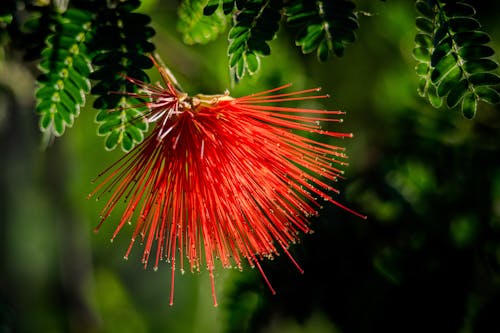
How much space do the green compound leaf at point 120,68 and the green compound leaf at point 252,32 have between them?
181 millimetres

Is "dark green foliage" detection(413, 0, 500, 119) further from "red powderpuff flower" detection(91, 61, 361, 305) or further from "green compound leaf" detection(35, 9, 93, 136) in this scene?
"green compound leaf" detection(35, 9, 93, 136)

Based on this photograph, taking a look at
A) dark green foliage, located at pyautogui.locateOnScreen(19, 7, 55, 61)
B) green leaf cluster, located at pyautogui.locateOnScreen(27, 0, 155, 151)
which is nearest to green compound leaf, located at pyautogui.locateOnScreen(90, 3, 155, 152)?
green leaf cluster, located at pyautogui.locateOnScreen(27, 0, 155, 151)

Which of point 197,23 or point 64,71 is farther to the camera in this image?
point 197,23

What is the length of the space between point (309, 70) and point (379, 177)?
0.95 metres

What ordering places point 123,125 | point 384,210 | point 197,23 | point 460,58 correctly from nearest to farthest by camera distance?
point 460,58
point 123,125
point 197,23
point 384,210

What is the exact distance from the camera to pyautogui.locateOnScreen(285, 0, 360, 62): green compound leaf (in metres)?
1.06

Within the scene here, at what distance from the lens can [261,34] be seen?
3.63ft

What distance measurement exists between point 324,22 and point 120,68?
0.42 metres

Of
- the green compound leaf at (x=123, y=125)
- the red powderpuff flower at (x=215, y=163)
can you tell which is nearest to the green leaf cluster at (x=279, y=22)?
the red powderpuff flower at (x=215, y=163)

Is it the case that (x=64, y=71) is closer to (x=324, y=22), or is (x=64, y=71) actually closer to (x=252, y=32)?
(x=252, y=32)

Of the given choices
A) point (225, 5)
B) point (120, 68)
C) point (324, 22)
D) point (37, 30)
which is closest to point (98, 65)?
point (120, 68)

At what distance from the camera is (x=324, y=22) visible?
1.08 meters

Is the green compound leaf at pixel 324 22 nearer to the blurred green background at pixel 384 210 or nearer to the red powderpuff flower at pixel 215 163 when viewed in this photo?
the red powderpuff flower at pixel 215 163

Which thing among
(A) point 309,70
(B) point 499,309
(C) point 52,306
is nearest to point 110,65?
(B) point 499,309
